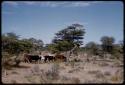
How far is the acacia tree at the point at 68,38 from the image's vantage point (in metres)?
15.3

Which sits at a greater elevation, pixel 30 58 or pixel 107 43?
pixel 107 43

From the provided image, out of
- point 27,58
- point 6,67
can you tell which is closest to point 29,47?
point 27,58

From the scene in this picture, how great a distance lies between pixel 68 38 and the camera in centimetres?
1599

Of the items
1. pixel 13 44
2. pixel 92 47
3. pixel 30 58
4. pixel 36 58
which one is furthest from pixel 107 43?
pixel 13 44

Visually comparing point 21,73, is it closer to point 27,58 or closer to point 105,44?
point 27,58

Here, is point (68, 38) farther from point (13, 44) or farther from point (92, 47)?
point (13, 44)

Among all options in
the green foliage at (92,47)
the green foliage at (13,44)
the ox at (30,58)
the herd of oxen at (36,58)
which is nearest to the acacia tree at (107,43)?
the green foliage at (92,47)

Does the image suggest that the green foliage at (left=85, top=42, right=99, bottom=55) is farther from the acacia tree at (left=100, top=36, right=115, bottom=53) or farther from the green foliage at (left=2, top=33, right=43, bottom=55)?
the green foliage at (left=2, top=33, right=43, bottom=55)

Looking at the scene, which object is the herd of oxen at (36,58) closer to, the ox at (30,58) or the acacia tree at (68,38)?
the ox at (30,58)

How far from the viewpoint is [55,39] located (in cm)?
1611

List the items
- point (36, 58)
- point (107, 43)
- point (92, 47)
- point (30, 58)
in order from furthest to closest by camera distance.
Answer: point (92, 47) < point (107, 43) < point (36, 58) < point (30, 58)

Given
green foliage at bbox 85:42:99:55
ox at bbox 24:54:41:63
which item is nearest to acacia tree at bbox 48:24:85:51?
green foliage at bbox 85:42:99:55

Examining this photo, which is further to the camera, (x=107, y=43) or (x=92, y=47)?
(x=92, y=47)

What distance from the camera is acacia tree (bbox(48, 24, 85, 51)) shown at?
15.3 metres
